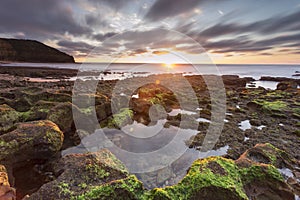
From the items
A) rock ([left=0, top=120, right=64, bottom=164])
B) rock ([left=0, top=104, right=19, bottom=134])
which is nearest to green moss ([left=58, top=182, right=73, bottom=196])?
rock ([left=0, top=120, right=64, bottom=164])

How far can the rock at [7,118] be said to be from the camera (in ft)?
23.8

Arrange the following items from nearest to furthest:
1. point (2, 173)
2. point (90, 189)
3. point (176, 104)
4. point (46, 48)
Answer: point (90, 189)
point (2, 173)
point (176, 104)
point (46, 48)

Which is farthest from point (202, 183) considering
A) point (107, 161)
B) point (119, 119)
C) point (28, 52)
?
point (28, 52)

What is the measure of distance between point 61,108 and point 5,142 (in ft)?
11.1

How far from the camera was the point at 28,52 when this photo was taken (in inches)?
4658

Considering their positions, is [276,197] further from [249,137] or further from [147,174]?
[249,137]

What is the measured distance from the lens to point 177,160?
298 inches

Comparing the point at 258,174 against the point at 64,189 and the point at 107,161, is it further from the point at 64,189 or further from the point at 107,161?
the point at 64,189

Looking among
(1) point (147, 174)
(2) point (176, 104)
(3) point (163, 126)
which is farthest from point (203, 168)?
(2) point (176, 104)

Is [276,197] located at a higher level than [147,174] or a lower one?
higher

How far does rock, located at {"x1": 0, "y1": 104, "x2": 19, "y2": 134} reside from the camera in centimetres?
725

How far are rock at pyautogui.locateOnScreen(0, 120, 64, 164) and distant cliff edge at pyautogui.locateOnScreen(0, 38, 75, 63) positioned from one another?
13075cm

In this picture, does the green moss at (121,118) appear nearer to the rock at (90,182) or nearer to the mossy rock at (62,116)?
the mossy rock at (62,116)

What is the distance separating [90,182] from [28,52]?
482 ft
